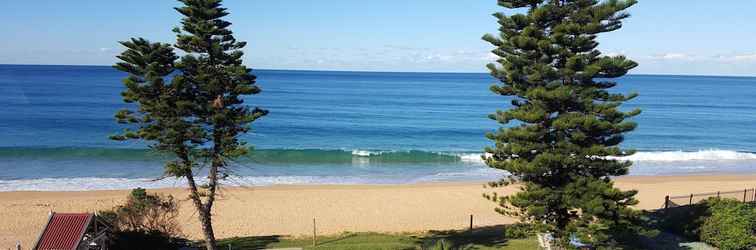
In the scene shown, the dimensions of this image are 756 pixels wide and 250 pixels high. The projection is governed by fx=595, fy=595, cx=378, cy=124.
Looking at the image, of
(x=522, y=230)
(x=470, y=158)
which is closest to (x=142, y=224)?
(x=522, y=230)

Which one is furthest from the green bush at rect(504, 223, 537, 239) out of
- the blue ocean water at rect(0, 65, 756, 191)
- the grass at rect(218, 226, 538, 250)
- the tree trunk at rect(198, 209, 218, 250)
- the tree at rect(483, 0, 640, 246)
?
the blue ocean water at rect(0, 65, 756, 191)

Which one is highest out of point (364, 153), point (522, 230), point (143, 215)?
point (364, 153)

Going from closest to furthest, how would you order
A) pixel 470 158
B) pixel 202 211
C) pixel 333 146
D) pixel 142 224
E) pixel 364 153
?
pixel 202 211 → pixel 142 224 → pixel 470 158 → pixel 364 153 → pixel 333 146

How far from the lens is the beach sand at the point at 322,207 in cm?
2309

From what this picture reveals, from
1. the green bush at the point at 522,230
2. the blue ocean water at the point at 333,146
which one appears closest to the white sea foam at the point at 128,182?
the blue ocean water at the point at 333,146

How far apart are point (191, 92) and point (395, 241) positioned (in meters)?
7.98

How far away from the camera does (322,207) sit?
87.8 feet

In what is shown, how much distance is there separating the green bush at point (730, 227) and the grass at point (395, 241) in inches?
201

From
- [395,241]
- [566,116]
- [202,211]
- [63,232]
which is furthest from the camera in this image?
[395,241]

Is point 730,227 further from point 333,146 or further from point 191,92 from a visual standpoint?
point 333,146

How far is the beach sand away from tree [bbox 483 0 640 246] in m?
8.05

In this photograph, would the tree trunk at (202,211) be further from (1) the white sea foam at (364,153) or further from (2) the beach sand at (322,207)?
(1) the white sea foam at (364,153)

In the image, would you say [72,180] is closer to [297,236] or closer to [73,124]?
[297,236]

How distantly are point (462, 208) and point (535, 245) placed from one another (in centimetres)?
908
